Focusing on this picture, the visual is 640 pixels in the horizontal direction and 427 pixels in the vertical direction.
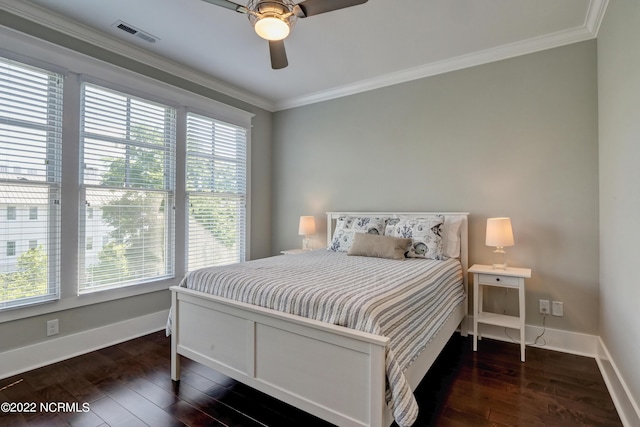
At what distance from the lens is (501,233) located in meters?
2.74

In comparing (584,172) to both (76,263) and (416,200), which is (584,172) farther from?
(76,263)

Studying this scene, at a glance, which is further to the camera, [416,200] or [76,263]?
[416,200]

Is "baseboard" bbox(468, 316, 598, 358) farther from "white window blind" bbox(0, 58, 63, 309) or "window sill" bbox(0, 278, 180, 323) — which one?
"white window blind" bbox(0, 58, 63, 309)

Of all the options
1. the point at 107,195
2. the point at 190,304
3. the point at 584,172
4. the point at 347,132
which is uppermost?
the point at 347,132

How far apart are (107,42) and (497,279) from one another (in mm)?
4065

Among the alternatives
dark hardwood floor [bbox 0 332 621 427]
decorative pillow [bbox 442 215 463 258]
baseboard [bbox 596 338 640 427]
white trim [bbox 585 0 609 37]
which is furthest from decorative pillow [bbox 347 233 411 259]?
white trim [bbox 585 0 609 37]

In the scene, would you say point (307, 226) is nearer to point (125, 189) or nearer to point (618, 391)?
point (125, 189)

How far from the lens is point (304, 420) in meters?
1.81

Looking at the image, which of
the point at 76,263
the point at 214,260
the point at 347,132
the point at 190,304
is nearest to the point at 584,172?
the point at 347,132

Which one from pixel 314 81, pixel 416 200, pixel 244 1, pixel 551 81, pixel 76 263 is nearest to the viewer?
pixel 244 1

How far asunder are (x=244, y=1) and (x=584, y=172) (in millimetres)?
3121

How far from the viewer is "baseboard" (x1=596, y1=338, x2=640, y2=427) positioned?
173cm

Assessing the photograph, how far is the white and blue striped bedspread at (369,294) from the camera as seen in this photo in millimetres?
1466

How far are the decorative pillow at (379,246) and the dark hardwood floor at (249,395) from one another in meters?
0.95
